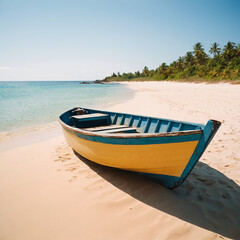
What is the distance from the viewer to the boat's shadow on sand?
2.48 m

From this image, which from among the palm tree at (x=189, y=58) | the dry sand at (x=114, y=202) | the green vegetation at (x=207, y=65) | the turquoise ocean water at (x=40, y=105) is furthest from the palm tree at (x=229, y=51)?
the dry sand at (x=114, y=202)

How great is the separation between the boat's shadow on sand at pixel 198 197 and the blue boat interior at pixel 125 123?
1.24 meters

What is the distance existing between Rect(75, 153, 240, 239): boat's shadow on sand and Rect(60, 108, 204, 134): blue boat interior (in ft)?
4.07

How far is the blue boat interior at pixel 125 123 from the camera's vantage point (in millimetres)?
3964

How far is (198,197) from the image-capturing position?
2.97 metres

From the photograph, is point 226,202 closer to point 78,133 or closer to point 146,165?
point 146,165

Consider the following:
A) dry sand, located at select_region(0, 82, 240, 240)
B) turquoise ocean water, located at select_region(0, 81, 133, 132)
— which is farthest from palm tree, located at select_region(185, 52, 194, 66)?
dry sand, located at select_region(0, 82, 240, 240)

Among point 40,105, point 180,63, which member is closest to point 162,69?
point 180,63

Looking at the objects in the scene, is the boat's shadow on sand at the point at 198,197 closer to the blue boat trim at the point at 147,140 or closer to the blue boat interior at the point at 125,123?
the blue boat trim at the point at 147,140

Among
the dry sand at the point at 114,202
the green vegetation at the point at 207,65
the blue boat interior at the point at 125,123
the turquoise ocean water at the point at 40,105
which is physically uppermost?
the green vegetation at the point at 207,65

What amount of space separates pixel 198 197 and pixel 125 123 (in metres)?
3.20

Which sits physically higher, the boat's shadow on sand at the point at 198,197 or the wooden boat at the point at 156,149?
the wooden boat at the point at 156,149

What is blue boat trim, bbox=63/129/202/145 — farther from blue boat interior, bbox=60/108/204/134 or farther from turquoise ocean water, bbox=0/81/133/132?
turquoise ocean water, bbox=0/81/133/132

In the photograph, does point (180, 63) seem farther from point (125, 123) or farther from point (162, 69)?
point (125, 123)
